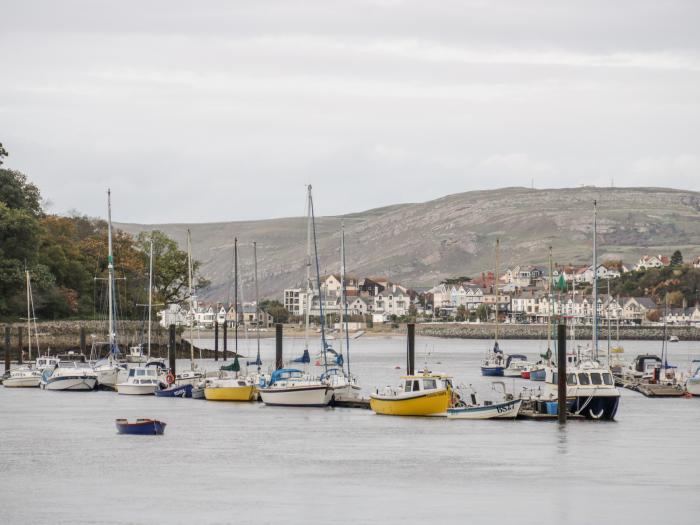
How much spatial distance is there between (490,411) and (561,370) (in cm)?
676

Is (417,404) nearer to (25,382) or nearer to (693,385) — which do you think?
(693,385)

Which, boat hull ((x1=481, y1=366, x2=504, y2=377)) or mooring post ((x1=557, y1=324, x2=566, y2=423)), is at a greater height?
mooring post ((x1=557, y1=324, x2=566, y2=423))

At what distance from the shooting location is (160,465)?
53.2 metres

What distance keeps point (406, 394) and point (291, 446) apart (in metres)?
11.0

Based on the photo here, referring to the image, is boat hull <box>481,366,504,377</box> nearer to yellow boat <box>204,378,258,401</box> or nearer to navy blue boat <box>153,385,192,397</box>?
navy blue boat <box>153,385,192,397</box>

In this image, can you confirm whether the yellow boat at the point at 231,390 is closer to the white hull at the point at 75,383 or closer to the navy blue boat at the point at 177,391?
the navy blue boat at the point at 177,391

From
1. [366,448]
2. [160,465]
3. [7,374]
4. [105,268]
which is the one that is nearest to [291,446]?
[366,448]

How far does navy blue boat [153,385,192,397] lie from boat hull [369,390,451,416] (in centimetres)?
2084

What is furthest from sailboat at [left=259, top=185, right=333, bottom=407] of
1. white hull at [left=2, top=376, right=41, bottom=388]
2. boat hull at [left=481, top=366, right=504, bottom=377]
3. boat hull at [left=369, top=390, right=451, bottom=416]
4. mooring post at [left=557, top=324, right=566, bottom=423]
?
boat hull at [left=481, top=366, right=504, bottom=377]

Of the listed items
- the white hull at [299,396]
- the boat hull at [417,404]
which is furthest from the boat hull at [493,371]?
the boat hull at [417,404]

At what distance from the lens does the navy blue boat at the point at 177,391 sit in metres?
88.4

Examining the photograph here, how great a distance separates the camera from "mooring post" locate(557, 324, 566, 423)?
62.9 m

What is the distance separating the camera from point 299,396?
77.5 meters

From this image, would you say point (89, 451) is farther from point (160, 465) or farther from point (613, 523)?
point (613, 523)
